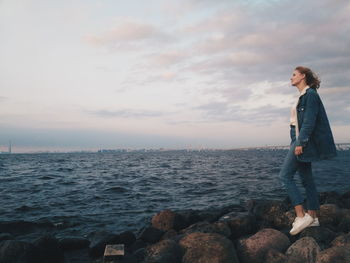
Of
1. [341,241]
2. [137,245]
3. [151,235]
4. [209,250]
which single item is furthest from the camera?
[151,235]

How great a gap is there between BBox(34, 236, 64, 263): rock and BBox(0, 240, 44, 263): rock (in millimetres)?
90

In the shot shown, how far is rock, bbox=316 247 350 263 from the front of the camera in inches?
127

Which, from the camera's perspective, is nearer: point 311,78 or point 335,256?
point 335,256

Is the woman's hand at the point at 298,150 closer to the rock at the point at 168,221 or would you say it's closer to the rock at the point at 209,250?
the rock at the point at 209,250

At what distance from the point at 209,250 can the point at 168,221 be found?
8.30 ft

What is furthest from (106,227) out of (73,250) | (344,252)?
(344,252)

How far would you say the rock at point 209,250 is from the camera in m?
3.76

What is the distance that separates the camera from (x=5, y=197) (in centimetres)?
1297

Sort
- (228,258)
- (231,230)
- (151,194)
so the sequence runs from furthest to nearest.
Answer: (151,194) → (231,230) → (228,258)

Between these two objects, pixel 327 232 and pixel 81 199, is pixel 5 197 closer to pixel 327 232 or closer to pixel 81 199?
pixel 81 199

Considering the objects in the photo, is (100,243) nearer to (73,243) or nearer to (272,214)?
(73,243)

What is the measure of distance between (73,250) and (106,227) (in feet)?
7.53

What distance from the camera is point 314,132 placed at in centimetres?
424

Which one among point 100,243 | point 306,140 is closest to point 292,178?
point 306,140
